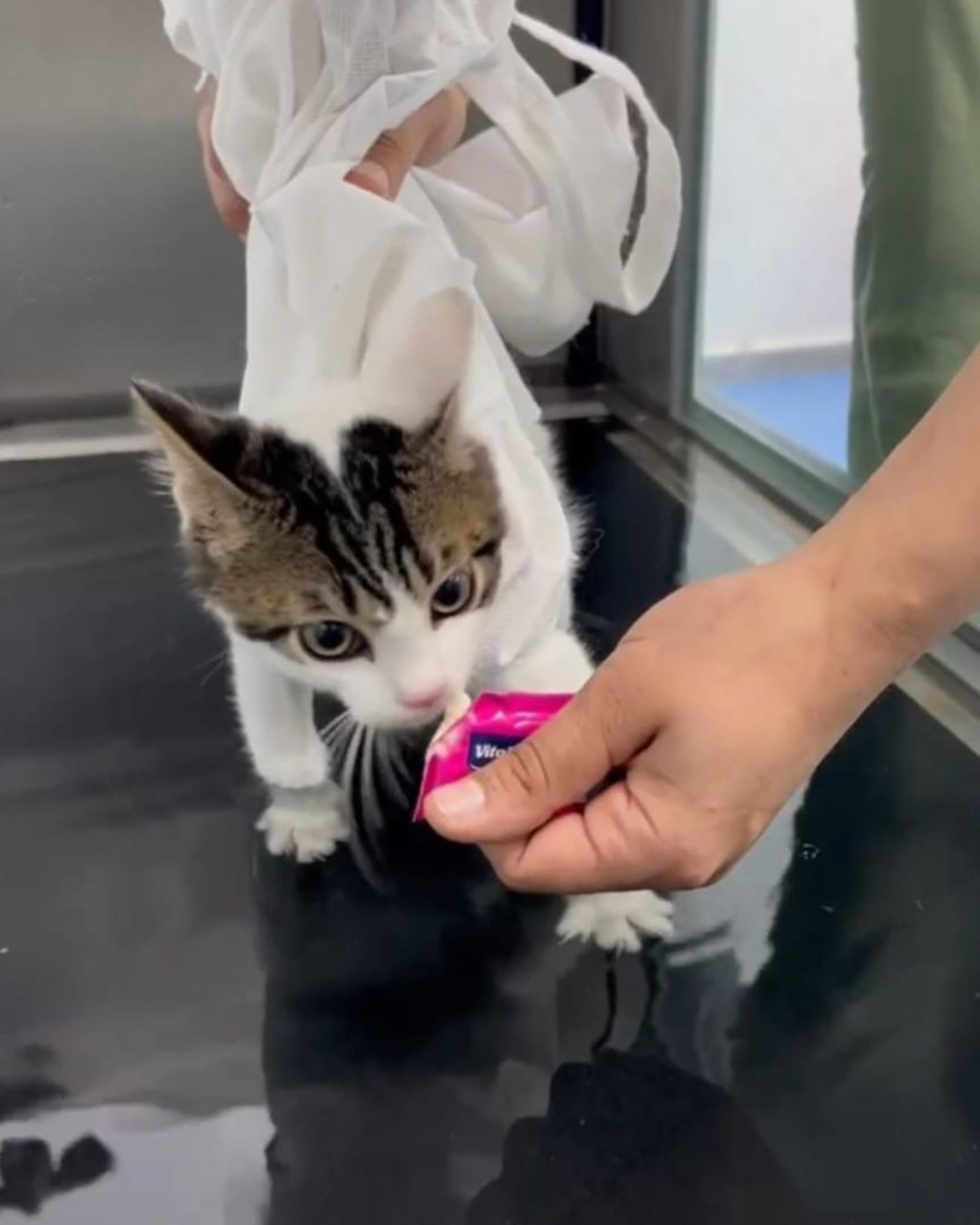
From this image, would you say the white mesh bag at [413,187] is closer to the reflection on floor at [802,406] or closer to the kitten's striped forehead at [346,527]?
the kitten's striped forehead at [346,527]

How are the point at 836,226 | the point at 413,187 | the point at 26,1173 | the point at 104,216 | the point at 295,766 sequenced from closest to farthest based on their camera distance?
1. the point at 26,1173
2. the point at 295,766
3. the point at 413,187
4. the point at 836,226
5. the point at 104,216

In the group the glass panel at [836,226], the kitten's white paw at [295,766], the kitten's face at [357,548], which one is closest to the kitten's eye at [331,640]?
the kitten's face at [357,548]

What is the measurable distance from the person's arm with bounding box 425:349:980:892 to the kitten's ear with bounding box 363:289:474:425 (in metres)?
0.29

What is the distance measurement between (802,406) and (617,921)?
0.83 metres

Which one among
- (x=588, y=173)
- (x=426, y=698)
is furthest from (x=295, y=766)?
(x=588, y=173)

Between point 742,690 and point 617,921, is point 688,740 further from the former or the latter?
point 617,921

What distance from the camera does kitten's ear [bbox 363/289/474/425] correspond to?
34.9 inches

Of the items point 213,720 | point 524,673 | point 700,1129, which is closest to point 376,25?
point 524,673

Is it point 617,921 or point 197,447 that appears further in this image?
point 617,921

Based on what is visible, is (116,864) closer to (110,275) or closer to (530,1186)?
(530,1186)

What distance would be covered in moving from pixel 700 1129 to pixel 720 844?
0.66 feet

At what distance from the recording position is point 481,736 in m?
0.72

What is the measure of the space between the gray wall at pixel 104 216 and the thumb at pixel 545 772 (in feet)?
4.18

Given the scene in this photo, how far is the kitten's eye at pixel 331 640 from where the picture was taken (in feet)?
2.85
